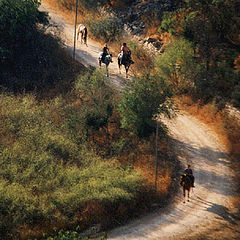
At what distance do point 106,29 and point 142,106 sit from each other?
17123 mm

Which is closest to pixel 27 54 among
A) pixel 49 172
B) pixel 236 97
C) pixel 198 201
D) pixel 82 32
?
pixel 82 32

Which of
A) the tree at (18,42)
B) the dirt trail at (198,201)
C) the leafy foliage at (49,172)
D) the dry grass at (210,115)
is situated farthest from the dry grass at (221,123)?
the tree at (18,42)

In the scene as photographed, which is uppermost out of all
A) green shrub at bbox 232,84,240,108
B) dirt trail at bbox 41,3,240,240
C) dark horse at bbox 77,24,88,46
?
dark horse at bbox 77,24,88,46

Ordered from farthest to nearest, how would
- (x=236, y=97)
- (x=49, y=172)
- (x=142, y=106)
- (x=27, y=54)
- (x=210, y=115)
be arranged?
1. (x=27, y=54)
2. (x=210, y=115)
3. (x=236, y=97)
4. (x=142, y=106)
5. (x=49, y=172)

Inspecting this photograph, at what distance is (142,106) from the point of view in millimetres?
27891

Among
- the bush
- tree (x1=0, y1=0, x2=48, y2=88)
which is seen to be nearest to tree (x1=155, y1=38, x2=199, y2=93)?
the bush

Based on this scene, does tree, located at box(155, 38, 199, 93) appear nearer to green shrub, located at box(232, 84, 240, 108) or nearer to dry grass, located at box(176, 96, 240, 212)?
dry grass, located at box(176, 96, 240, 212)

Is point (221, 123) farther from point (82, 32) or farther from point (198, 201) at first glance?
point (82, 32)

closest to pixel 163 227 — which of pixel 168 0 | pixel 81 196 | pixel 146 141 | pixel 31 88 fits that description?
pixel 81 196

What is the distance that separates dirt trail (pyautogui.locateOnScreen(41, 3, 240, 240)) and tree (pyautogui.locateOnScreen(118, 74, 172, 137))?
265cm

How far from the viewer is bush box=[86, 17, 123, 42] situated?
4259cm

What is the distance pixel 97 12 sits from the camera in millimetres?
46625

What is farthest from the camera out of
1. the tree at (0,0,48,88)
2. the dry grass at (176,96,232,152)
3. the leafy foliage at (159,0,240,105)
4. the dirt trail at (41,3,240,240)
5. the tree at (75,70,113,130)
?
the tree at (0,0,48,88)

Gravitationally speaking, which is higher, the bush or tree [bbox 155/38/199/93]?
the bush
